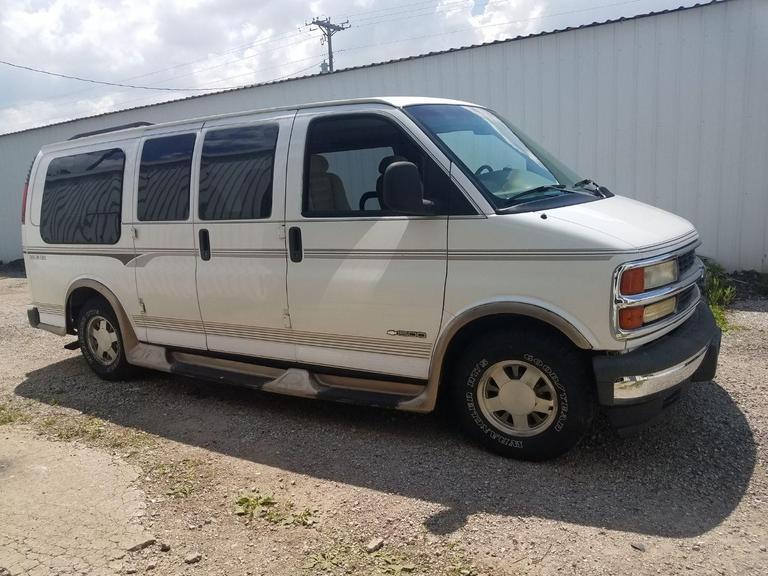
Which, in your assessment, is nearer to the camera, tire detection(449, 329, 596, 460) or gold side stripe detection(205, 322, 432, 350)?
tire detection(449, 329, 596, 460)

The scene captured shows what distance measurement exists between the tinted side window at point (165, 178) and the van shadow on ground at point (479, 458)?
1.65 m

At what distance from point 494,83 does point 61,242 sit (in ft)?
21.0

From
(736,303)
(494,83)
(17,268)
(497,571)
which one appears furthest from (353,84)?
(17,268)

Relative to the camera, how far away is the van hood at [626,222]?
12.0ft

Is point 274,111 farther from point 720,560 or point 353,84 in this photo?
point 353,84

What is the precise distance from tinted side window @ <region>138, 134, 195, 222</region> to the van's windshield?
207 centimetres

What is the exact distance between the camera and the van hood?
12.0ft

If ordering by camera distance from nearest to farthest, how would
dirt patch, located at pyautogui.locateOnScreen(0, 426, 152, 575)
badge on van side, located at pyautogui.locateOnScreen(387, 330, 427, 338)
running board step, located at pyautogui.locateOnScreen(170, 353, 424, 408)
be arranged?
dirt patch, located at pyautogui.locateOnScreen(0, 426, 152, 575) < badge on van side, located at pyautogui.locateOnScreen(387, 330, 427, 338) < running board step, located at pyautogui.locateOnScreen(170, 353, 424, 408)

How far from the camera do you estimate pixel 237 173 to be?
4953 millimetres

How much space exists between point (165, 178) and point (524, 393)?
344cm

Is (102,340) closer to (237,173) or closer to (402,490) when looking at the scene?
(237,173)

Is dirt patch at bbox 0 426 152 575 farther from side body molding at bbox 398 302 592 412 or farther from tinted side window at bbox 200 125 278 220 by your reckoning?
tinted side window at bbox 200 125 278 220

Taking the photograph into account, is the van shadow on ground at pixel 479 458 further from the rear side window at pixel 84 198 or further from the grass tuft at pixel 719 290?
the grass tuft at pixel 719 290

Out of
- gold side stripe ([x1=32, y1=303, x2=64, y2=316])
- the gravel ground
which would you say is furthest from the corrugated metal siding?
gold side stripe ([x1=32, y1=303, x2=64, y2=316])
